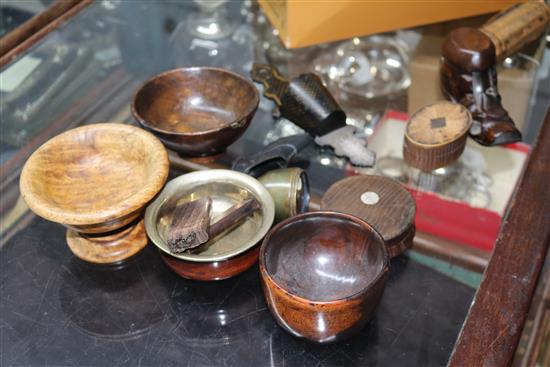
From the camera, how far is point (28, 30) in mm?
1358

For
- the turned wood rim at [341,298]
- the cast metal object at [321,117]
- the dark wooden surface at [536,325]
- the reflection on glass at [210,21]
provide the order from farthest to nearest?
1. the reflection on glass at [210,21]
2. the cast metal object at [321,117]
3. the dark wooden surface at [536,325]
4. the turned wood rim at [341,298]

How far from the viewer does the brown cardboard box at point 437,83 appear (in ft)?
4.03

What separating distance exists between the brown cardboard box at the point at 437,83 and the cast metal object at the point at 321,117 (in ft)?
0.56

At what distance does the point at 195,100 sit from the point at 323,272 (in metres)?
0.45

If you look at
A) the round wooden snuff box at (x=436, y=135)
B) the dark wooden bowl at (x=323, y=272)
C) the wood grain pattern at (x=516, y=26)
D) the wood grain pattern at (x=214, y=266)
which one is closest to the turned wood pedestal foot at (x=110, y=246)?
the wood grain pattern at (x=214, y=266)

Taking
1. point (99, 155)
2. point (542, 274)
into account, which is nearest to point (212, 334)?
point (99, 155)

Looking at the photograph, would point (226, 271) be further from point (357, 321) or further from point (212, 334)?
point (357, 321)

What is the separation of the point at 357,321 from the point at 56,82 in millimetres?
874

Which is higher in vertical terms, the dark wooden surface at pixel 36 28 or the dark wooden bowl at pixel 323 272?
the dark wooden surface at pixel 36 28

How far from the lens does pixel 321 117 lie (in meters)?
1.11

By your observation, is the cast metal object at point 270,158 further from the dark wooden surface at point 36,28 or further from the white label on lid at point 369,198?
the dark wooden surface at point 36,28

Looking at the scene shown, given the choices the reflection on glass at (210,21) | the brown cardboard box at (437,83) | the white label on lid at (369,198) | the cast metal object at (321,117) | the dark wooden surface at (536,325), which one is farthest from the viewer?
the reflection on glass at (210,21)

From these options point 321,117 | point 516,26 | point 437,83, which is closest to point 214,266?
point 321,117

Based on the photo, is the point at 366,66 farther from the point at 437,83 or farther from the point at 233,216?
the point at 233,216
